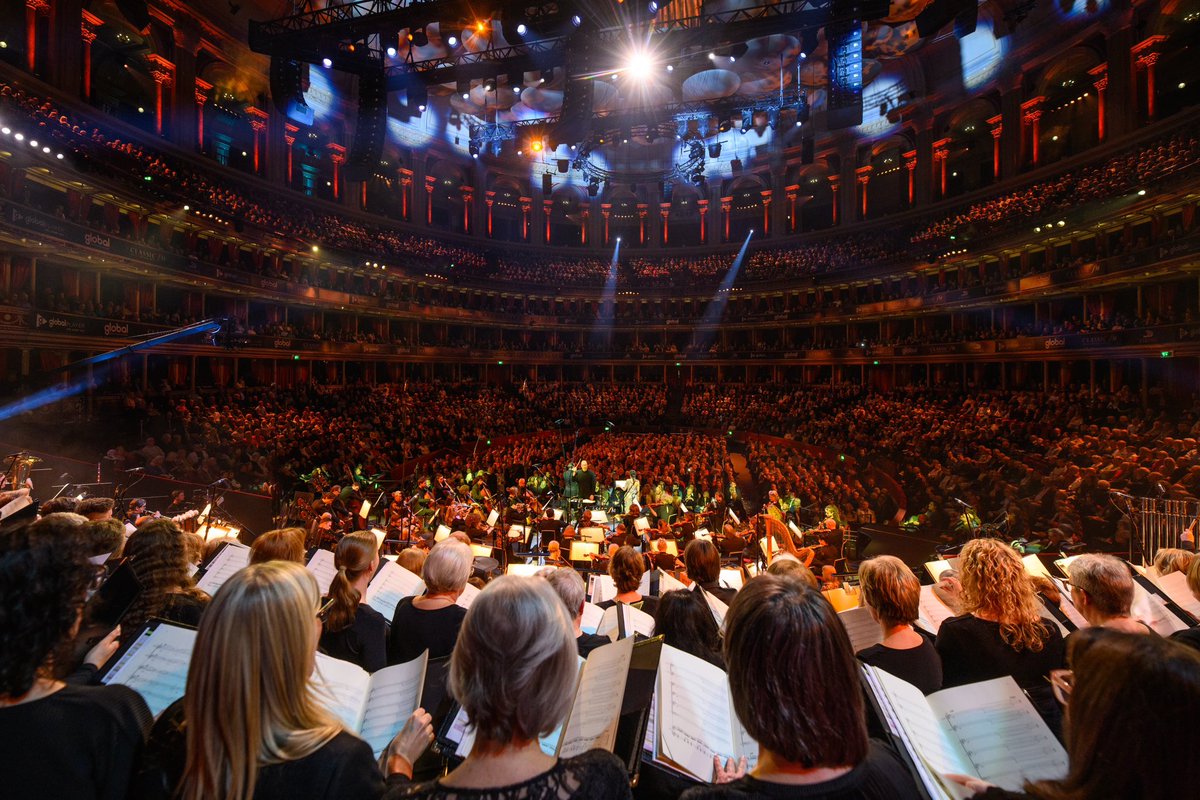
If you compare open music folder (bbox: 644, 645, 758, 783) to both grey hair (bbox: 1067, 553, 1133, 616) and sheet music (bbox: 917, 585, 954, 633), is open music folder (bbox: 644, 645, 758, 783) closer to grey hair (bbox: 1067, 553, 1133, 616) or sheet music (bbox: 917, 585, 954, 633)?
grey hair (bbox: 1067, 553, 1133, 616)

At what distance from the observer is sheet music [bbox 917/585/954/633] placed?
4.13m

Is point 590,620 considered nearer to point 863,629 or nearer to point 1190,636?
point 863,629

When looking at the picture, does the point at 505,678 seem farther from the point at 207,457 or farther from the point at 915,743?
the point at 207,457

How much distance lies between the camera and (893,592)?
2959mm

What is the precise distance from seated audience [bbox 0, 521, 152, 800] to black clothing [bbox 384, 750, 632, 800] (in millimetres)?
884

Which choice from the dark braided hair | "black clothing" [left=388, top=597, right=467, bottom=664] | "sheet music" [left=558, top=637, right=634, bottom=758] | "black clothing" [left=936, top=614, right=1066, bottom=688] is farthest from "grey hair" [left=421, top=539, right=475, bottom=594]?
"black clothing" [left=936, top=614, right=1066, bottom=688]

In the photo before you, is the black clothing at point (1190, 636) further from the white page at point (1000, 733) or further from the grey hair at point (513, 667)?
the grey hair at point (513, 667)

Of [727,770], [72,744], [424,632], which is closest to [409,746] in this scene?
[72,744]

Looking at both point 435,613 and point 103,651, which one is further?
point 435,613

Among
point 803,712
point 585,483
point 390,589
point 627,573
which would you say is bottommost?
point 585,483

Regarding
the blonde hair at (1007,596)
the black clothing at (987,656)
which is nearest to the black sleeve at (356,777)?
the black clothing at (987,656)

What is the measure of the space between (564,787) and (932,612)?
12.0 feet

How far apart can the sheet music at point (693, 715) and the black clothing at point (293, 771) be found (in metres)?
0.96

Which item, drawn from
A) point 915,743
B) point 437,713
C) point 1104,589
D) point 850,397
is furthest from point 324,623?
point 850,397
